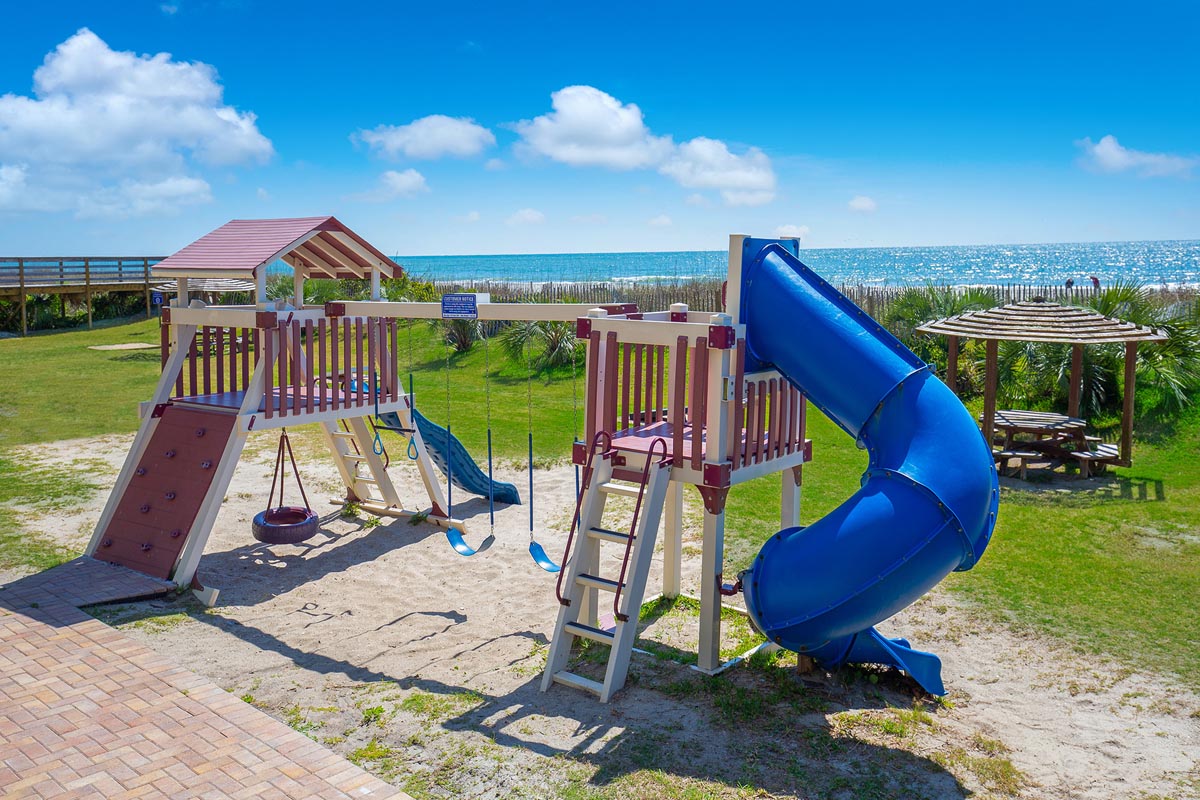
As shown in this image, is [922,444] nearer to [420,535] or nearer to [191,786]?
[191,786]

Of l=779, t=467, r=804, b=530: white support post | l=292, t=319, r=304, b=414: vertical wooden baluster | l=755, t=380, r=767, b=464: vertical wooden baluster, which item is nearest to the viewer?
l=755, t=380, r=767, b=464: vertical wooden baluster

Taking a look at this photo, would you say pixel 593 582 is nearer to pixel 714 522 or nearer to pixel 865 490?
pixel 714 522

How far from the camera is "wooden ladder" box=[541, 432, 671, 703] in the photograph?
6.61 m

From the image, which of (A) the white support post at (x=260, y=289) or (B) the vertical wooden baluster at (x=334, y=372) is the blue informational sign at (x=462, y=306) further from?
(A) the white support post at (x=260, y=289)

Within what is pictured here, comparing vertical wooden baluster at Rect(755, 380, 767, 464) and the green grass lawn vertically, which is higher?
vertical wooden baluster at Rect(755, 380, 767, 464)

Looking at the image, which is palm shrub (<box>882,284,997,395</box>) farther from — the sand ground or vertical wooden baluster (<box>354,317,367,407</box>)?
vertical wooden baluster (<box>354,317,367,407</box>)

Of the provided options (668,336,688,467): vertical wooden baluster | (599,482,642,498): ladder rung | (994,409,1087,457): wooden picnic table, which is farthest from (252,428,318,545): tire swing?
(994,409,1087,457): wooden picnic table

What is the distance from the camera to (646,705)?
640cm

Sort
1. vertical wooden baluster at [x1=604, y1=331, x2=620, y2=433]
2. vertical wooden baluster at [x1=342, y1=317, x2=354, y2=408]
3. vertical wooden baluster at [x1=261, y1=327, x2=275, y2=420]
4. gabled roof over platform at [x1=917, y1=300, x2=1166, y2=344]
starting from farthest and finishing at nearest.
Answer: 1. gabled roof over platform at [x1=917, y1=300, x2=1166, y2=344]
2. vertical wooden baluster at [x1=342, y1=317, x2=354, y2=408]
3. vertical wooden baluster at [x1=261, y1=327, x2=275, y2=420]
4. vertical wooden baluster at [x1=604, y1=331, x2=620, y2=433]

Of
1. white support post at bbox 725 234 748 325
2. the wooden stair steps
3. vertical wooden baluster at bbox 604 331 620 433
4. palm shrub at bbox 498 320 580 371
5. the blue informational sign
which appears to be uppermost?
white support post at bbox 725 234 748 325

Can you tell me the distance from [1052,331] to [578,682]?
9070mm

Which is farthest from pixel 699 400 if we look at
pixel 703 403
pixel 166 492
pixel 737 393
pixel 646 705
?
pixel 166 492

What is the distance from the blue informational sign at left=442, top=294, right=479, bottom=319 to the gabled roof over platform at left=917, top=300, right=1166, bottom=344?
7.30 metres

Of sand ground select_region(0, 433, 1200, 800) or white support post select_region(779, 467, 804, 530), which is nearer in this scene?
sand ground select_region(0, 433, 1200, 800)
